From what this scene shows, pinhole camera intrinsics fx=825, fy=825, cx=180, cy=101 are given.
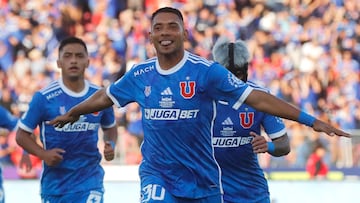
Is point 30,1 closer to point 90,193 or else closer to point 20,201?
point 20,201

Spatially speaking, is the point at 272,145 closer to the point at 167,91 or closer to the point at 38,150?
the point at 167,91

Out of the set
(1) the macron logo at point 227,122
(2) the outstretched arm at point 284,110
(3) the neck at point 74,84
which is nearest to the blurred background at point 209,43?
(3) the neck at point 74,84

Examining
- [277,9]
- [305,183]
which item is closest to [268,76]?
[277,9]

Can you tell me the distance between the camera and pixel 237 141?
6270 millimetres

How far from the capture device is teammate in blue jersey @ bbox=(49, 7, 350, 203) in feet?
17.5

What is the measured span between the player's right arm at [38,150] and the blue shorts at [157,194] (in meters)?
1.78

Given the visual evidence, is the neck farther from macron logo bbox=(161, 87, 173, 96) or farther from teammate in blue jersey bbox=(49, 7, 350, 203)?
macron logo bbox=(161, 87, 173, 96)

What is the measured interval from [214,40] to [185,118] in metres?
13.4

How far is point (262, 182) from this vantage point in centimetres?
643

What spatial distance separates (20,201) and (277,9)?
8845 millimetres

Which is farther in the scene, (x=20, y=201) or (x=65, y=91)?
(x=20, y=201)

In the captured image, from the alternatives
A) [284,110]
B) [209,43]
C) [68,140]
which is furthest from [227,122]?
[209,43]

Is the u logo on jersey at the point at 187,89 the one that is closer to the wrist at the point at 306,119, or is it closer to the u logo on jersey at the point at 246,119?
the wrist at the point at 306,119

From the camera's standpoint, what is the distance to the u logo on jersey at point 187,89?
5348 mm
